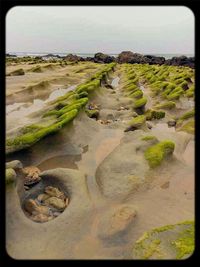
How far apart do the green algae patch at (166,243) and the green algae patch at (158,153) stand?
173 inches

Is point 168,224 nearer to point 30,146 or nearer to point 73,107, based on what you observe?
point 30,146

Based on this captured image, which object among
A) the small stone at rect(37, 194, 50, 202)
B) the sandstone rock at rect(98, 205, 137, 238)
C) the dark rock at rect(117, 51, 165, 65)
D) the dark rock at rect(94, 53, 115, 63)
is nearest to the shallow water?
the small stone at rect(37, 194, 50, 202)

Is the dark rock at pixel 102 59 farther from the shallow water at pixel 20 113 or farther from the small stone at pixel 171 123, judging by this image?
the small stone at pixel 171 123

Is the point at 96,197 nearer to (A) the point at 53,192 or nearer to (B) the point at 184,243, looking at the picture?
(A) the point at 53,192

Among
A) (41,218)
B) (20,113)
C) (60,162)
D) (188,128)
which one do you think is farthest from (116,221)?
(20,113)

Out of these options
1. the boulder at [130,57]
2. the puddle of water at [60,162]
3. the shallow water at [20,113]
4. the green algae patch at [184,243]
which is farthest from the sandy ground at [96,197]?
the boulder at [130,57]

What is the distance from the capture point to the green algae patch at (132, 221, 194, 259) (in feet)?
24.6

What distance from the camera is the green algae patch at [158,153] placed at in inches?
511

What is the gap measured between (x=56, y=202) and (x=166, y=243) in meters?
3.68

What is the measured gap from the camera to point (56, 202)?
33.7 feet
